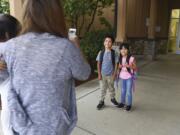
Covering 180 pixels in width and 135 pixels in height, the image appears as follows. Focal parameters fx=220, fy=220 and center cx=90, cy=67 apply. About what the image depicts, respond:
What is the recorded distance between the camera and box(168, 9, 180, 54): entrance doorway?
12.3m

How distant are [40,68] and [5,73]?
0.26m

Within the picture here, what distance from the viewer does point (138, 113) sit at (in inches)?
155

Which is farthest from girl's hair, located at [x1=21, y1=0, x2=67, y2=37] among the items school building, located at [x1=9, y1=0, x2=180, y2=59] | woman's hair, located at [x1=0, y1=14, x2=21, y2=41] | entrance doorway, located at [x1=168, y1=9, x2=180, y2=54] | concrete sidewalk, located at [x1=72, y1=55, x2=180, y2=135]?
entrance doorway, located at [x1=168, y1=9, x2=180, y2=54]

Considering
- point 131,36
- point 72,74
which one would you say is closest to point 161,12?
point 131,36

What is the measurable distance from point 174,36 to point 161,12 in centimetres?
164

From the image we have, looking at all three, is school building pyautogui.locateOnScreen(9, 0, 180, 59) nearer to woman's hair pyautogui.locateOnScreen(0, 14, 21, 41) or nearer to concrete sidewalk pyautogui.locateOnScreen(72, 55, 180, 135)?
concrete sidewalk pyautogui.locateOnScreen(72, 55, 180, 135)

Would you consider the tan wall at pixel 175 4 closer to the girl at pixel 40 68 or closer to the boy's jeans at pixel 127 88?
the boy's jeans at pixel 127 88

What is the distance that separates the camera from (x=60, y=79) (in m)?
1.27

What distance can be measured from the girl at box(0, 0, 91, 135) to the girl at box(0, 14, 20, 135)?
59mm

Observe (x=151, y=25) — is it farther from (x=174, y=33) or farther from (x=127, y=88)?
(x=127, y=88)

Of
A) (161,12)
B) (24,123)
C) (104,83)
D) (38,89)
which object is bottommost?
(104,83)

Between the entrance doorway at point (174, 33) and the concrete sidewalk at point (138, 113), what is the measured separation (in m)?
7.26

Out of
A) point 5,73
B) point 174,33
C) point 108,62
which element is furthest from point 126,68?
point 174,33

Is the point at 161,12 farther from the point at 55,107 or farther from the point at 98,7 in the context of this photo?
the point at 55,107
